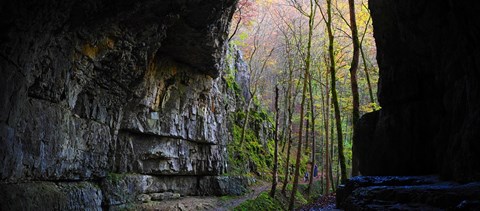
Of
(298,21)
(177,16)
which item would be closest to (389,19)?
(177,16)

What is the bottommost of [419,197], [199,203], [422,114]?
[199,203]

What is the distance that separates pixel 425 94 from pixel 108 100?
10.6 m

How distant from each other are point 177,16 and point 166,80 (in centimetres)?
504

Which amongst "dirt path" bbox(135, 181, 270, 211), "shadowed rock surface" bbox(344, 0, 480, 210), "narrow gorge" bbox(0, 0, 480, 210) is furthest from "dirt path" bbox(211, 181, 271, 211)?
"shadowed rock surface" bbox(344, 0, 480, 210)

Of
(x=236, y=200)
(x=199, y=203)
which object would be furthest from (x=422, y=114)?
(x=236, y=200)

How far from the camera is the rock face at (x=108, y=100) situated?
7602 mm

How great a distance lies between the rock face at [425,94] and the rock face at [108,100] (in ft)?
22.7

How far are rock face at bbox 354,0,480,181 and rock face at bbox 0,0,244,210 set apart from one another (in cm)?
693

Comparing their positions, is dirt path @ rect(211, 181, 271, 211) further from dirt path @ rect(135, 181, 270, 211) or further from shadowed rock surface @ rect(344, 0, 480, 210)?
shadowed rock surface @ rect(344, 0, 480, 210)

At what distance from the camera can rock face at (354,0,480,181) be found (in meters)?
5.24

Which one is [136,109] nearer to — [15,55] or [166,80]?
[166,80]

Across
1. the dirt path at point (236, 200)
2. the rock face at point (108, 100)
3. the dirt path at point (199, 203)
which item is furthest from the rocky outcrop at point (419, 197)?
the dirt path at point (236, 200)

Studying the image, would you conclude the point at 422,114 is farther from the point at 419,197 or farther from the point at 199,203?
the point at 199,203

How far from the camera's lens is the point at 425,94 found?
26.3ft
